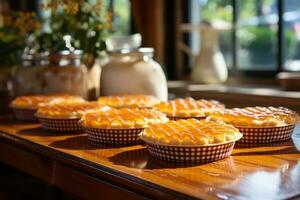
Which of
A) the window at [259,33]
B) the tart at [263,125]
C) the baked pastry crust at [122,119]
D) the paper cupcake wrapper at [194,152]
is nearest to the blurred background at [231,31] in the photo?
the window at [259,33]

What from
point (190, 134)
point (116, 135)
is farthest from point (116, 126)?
point (190, 134)

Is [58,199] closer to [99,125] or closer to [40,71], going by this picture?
[40,71]

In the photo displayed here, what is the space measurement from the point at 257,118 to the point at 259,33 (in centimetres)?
182

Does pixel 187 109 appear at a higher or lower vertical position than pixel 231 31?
lower

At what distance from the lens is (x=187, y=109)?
1256 mm

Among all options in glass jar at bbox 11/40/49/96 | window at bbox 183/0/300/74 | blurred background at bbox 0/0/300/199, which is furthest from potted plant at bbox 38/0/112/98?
window at bbox 183/0/300/74

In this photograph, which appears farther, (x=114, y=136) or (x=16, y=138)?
(x=16, y=138)

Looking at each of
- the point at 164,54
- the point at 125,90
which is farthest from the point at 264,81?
the point at 125,90

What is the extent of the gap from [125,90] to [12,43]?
679 millimetres

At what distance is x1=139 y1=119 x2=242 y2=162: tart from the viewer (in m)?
0.84

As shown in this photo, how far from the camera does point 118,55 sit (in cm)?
163

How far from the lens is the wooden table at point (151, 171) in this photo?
687 mm

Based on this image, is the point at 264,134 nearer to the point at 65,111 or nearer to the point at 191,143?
the point at 191,143

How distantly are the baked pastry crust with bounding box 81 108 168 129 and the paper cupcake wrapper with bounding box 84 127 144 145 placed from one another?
0.03 ft
